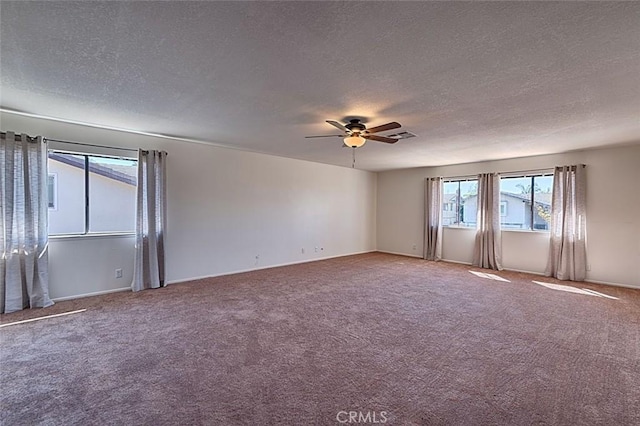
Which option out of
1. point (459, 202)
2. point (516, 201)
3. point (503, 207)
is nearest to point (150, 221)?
point (459, 202)

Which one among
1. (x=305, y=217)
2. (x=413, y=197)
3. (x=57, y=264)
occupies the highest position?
(x=413, y=197)

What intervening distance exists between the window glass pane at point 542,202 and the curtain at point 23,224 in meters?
8.34

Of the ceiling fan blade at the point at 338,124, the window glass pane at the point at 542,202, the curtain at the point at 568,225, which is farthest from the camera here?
the window glass pane at the point at 542,202

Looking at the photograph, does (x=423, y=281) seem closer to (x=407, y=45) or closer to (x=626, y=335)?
(x=626, y=335)

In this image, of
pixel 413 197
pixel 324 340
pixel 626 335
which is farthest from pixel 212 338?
pixel 413 197

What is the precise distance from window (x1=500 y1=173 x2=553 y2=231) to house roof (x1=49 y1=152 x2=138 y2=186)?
7.27 meters

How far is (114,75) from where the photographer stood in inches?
99.7

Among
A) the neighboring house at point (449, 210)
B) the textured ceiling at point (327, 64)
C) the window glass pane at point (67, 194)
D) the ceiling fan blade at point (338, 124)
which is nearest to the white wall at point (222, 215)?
the window glass pane at point (67, 194)

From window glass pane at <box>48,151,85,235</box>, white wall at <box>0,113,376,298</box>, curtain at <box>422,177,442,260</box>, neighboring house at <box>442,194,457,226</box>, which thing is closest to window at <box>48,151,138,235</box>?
window glass pane at <box>48,151,85,235</box>

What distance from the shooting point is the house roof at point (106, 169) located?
413 centimetres

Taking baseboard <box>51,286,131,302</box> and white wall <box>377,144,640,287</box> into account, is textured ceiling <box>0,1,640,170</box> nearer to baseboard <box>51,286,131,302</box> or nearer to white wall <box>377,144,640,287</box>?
white wall <box>377,144,640,287</box>

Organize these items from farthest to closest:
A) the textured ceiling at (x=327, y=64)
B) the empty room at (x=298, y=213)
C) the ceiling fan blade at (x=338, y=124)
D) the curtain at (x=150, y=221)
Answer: the curtain at (x=150, y=221), the ceiling fan blade at (x=338, y=124), the empty room at (x=298, y=213), the textured ceiling at (x=327, y=64)

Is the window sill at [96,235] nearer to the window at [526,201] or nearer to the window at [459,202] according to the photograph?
the window at [459,202]

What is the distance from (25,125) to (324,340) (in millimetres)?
4582
